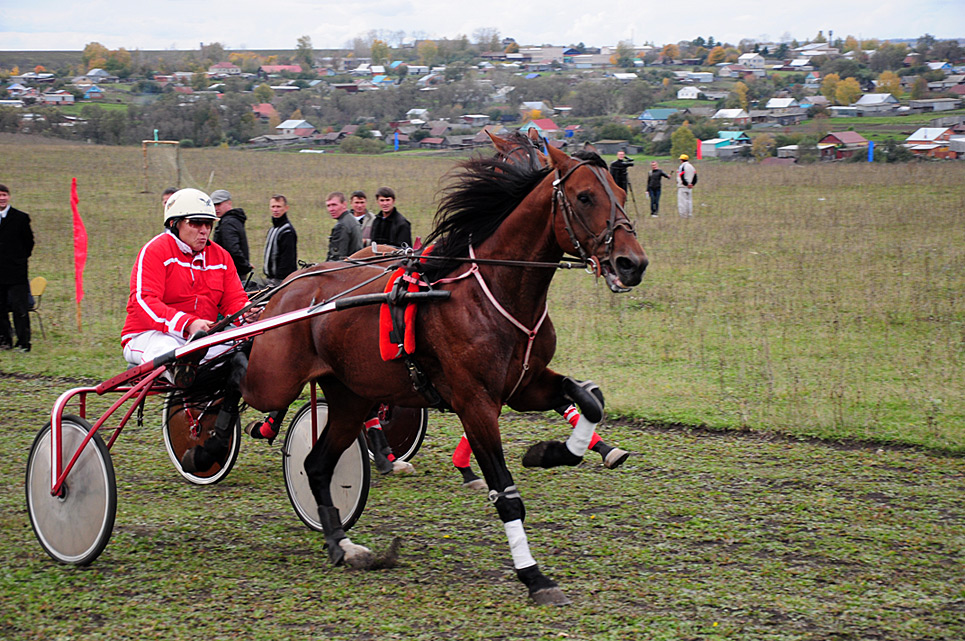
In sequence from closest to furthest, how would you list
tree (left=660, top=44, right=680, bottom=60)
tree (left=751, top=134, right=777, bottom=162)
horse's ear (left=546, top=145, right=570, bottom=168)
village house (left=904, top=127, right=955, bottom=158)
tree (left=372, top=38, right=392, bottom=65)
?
horse's ear (left=546, top=145, right=570, bottom=168) → village house (left=904, top=127, right=955, bottom=158) → tree (left=751, top=134, right=777, bottom=162) → tree (left=660, top=44, right=680, bottom=60) → tree (left=372, top=38, right=392, bottom=65)

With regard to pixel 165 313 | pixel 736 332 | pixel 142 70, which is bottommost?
pixel 736 332

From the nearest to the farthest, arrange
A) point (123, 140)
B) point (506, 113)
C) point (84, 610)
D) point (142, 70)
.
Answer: point (84, 610) → point (123, 140) → point (506, 113) → point (142, 70)

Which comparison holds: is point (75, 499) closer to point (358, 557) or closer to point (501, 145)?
point (358, 557)

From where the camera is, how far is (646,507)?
5332 mm

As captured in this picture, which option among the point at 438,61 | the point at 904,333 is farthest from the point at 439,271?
the point at 438,61

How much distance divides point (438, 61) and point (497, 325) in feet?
464

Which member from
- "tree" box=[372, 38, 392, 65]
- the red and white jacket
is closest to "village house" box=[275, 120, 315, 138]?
the red and white jacket

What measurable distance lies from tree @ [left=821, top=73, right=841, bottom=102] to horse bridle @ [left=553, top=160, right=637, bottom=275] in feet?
222

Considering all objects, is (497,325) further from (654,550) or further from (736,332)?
(736,332)

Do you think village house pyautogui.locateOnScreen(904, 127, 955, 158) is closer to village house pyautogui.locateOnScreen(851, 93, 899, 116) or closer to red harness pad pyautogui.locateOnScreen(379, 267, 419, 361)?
village house pyautogui.locateOnScreen(851, 93, 899, 116)

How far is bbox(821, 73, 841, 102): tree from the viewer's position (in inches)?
2608

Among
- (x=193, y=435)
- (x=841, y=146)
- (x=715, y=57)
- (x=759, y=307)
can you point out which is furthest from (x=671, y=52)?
(x=193, y=435)

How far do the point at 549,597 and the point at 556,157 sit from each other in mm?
2103

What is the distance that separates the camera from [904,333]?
966 centimetres
